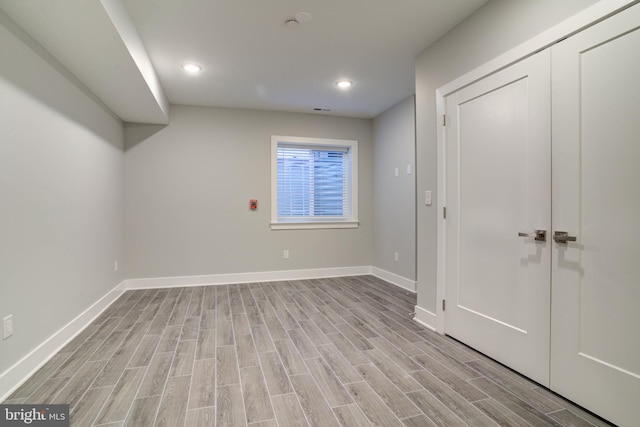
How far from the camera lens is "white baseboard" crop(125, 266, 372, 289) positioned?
4203 mm

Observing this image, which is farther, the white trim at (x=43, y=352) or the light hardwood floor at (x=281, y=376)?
the white trim at (x=43, y=352)

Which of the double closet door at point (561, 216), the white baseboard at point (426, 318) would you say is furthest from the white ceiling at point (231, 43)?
the white baseboard at point (426, 318)

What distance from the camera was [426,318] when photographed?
2824 millimetres

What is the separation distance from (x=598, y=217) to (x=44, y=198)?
3433 millimetres

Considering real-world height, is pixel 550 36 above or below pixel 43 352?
above

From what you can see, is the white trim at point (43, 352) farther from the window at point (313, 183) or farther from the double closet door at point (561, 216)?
the double closet door at point (561, 216)

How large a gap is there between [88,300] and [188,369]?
159 cm

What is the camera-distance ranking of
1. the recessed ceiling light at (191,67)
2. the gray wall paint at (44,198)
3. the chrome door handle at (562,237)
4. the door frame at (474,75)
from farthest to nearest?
the recessed ceiling light at (191,67) < the gray wall paint at (44,198) < the chrome door handle at (562,237) < the door frame at (474,75)

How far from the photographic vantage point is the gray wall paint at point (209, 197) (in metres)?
4.18

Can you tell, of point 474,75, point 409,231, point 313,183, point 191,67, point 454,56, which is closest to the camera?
point 474,75

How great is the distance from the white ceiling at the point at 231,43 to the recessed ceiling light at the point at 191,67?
0.07 metres

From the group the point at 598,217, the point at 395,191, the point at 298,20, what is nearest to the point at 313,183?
the point at 395,191

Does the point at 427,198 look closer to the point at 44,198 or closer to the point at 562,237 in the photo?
the point at 562,237

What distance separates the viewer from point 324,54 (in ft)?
9.68
